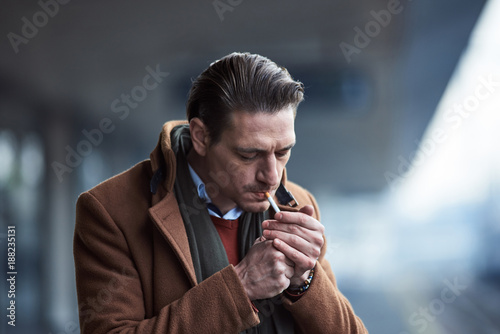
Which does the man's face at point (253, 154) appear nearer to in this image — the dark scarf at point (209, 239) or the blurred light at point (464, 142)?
the dark scarf at point (209, 239)

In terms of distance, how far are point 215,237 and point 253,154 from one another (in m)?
0.29

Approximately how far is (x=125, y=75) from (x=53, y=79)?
1.93ft

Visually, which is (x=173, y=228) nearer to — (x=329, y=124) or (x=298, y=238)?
(x=298, y=238)

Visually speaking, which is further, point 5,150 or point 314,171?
point 314,171

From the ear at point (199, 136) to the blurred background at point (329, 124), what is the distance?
8.52 ft

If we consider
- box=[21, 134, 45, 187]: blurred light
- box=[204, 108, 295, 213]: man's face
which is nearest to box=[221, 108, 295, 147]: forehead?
box=[204, 108, 295, 213]: man's face

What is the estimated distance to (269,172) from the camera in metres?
1.45

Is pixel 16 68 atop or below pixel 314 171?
atop

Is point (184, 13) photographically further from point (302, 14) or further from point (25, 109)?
point (25, 109)

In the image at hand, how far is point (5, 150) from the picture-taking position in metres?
3.63

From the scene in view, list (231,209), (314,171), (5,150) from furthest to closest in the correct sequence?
(314,171) → (5,150) → (231,209)

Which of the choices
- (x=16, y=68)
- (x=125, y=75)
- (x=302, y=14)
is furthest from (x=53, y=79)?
(x=302, y=14)

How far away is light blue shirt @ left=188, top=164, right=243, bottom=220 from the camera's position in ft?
5.24

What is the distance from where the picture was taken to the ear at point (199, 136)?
1.56m
